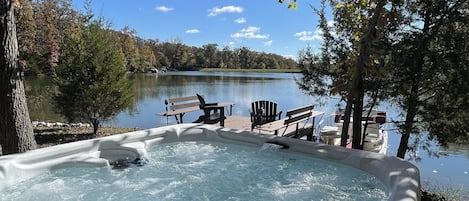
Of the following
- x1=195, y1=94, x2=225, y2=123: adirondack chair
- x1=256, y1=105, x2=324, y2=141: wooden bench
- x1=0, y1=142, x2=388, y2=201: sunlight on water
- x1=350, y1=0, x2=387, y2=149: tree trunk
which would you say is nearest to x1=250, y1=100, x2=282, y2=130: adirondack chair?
x1=256, y1=105, x2=324, y2=141: wooden bench

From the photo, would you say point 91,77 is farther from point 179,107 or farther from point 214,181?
point 214,181

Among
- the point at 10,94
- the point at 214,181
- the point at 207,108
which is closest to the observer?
the point at 214,181

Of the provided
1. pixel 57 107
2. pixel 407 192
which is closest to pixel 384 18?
pixel 407 192

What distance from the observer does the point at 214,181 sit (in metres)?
3.66

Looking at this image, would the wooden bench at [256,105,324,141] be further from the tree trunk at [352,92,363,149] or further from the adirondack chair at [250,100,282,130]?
the tree trunk at [352,92,363,149]

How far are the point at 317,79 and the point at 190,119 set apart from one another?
5.47 metres

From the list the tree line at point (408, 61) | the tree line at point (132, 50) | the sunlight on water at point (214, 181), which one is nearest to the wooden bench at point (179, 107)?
the sunlight on water at point (214, 181)

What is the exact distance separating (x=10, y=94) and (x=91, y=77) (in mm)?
2886

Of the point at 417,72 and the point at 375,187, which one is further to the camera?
the point at 417,72

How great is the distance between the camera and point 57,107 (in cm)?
695

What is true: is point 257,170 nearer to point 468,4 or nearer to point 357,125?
point 357,125

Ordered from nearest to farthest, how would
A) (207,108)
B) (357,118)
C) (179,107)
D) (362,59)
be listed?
(362,59) < (357,118) < (207,108) < (179,107)

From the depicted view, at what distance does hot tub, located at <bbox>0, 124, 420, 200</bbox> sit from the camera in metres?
3.29

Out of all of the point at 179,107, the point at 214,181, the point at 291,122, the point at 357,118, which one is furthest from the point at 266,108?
the point at 214,181
